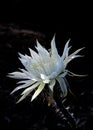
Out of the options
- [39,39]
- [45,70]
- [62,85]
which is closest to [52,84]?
[62,85]

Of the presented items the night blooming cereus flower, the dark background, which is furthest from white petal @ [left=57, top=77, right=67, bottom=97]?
the dark background

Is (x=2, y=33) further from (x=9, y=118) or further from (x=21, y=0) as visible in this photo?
(x=9, y=118)

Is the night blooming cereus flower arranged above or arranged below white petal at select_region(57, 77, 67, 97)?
above

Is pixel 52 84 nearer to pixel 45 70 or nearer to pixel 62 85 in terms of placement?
pixel 62 85

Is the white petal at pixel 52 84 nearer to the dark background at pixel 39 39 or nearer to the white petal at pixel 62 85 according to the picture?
the white petal at pixel 62 85

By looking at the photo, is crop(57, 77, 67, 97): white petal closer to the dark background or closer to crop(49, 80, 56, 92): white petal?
crop(49, 80, 56, 92): white petal

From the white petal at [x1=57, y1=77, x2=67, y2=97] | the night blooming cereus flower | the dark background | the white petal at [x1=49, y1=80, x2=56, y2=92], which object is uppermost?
the dark background

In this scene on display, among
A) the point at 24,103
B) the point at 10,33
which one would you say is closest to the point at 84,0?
the point at 10,33

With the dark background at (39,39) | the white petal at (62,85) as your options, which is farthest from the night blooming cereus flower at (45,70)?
the dark background at (39,39)
